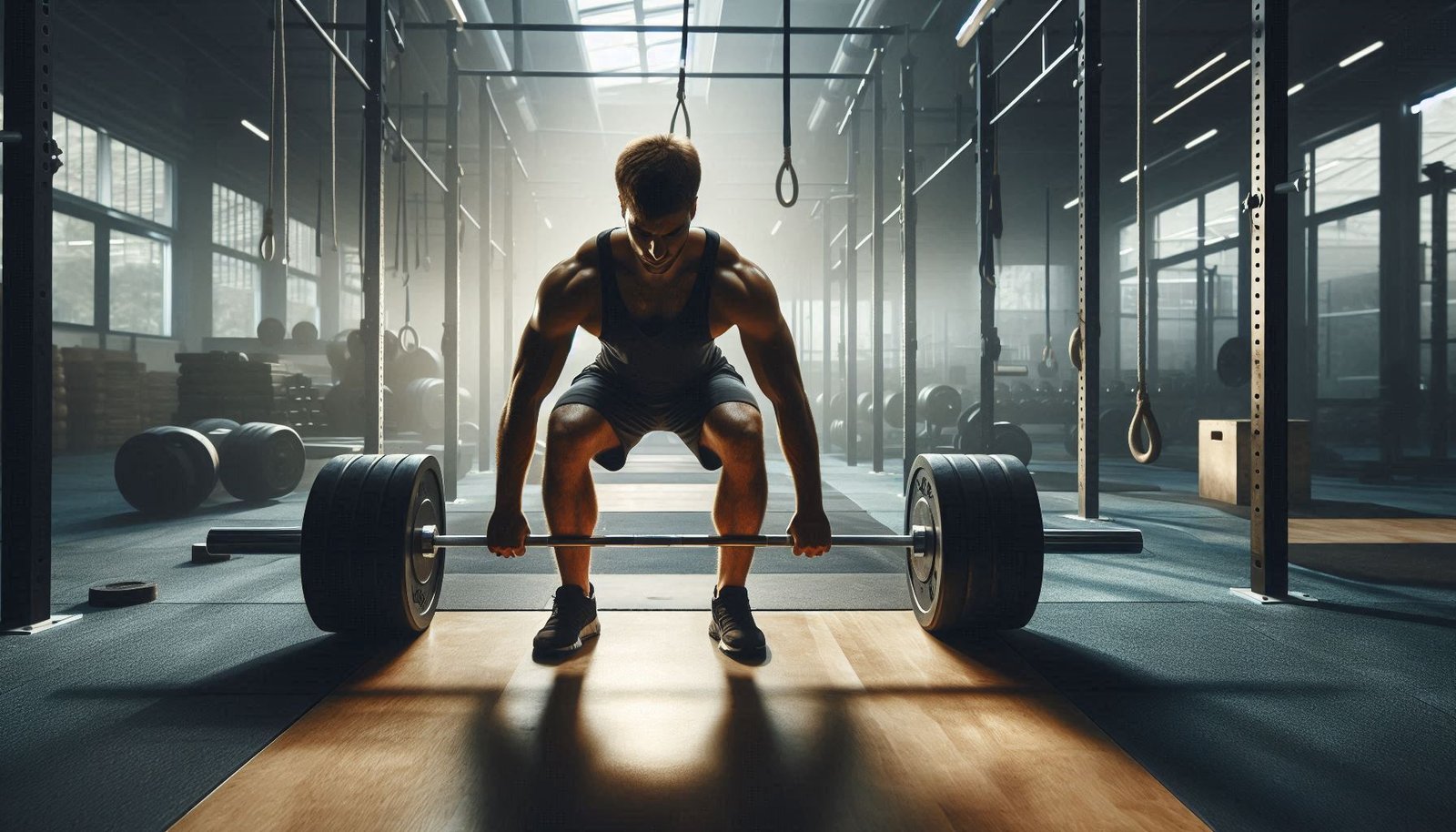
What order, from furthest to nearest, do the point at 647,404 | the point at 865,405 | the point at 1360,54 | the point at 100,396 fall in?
the point at 865,405 → the point at 100,396 → the point at 1360,54 → the point at 647,404

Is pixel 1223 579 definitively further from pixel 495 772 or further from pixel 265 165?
pixel 265 165

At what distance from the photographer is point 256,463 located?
3.81m

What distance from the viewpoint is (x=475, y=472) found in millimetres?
5652

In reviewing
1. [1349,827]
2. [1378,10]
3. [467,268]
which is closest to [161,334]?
[467,268]

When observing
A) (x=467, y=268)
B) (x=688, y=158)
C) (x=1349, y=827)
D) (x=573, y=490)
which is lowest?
(x=1349, y=827)

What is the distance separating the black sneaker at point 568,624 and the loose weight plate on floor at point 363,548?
280 mm

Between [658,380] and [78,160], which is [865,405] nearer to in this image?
[658,380]

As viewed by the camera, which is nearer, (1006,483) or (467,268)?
(1006,483)

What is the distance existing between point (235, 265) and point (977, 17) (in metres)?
10.3

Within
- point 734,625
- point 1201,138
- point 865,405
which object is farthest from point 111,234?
point 1201,138

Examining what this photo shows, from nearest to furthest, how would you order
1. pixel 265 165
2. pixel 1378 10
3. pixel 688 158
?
pixel 688 158 < pixel 1378 10 < pixel 265 165

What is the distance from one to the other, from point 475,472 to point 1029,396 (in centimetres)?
646

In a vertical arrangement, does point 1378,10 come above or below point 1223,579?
above

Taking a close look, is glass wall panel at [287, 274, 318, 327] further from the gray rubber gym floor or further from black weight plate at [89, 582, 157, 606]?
black weight plate at [89, 582, 157, 606]
